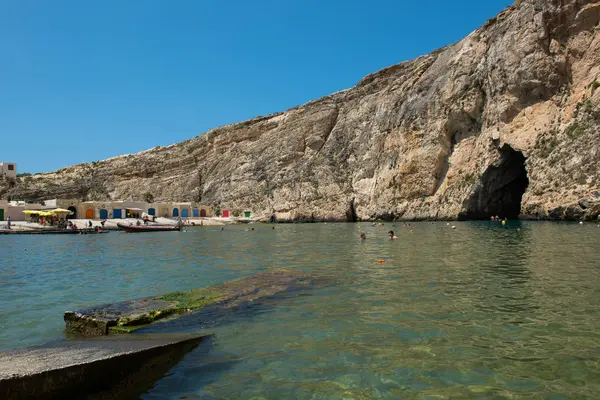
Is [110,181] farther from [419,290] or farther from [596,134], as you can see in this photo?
[419,290]

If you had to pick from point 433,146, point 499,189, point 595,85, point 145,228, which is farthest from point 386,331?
point 433,146

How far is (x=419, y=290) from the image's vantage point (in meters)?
9.70

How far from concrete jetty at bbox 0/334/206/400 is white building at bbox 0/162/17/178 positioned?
109865 mm

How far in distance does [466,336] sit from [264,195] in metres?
75.1

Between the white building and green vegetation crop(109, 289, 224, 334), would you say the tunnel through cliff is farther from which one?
the white building

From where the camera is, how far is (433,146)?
184ft

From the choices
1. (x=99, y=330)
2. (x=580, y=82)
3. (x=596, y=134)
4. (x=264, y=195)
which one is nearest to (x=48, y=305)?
(x=99, y=330)

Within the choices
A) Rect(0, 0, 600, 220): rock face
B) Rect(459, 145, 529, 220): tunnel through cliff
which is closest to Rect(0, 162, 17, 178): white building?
Rect(0, 0, 600, 220): rock face

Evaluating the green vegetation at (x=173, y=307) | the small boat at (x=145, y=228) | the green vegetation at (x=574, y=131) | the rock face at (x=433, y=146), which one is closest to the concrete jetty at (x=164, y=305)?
the green vegetation at (x=173, y=307)

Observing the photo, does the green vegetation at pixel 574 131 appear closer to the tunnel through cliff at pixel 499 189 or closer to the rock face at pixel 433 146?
the rock face at pixel 433 146

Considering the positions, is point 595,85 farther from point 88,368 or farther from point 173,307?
point 88,368

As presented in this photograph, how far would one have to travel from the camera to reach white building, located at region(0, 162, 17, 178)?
94.7 meters

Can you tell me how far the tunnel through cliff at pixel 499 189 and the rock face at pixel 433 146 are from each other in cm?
17

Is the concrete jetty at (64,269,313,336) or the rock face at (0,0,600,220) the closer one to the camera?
the concrete jetty at (64,269,313,336)
